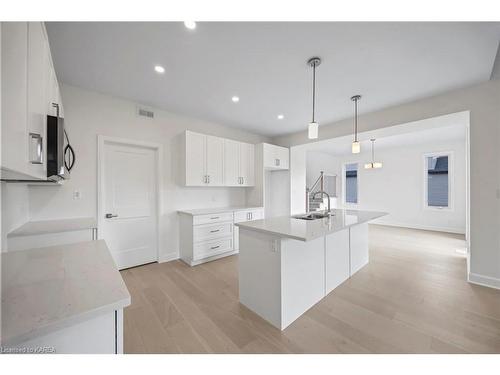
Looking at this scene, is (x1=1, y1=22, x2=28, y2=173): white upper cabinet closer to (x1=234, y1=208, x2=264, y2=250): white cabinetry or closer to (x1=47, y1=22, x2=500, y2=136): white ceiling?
(x1=47, y1=22, x2=500, y2=136): white ceiling

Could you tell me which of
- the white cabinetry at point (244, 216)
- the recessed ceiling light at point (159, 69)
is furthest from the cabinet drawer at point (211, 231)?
the recessed ceiling light at point (159, 69)

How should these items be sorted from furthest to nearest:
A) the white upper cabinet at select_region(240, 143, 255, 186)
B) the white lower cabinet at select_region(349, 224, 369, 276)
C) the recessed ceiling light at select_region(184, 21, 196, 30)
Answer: the white upper cabinet at select_region(240, 143, 255, 186), the white lower cabinet at select_region(349, 224, 369, 276), the recessed ceiling light at select_region(184, 21, 196, 30)

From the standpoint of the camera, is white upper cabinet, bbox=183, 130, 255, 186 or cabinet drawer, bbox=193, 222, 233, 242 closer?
cabinet drawer, bbox=193, 222, 233, 242

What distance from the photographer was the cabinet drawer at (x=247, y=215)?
12.5 feet

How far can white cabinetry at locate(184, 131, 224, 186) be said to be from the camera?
3.42 metres

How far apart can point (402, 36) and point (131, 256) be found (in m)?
4.28

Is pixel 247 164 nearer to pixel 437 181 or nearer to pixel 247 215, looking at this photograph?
pixel 247 215

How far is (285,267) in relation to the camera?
5.95ft

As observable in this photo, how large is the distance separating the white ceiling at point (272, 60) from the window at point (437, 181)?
4333mm

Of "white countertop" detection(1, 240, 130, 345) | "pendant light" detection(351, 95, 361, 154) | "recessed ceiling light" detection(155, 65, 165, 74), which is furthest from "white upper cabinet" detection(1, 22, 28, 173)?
"pendant light" detection(351, 95, 361, 154)

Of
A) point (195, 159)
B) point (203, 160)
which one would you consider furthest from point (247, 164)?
point (195, 159)

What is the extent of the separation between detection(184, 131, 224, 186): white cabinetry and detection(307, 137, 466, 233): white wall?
4.10m

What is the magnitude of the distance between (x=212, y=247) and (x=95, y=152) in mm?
2272

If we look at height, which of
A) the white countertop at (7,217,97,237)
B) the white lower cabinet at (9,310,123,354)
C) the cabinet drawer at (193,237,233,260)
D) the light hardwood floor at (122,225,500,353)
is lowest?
the light hardwood floor at (122,225,500,353)
